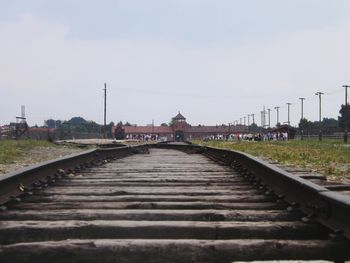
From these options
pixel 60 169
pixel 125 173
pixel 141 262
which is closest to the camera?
pixel 141 262

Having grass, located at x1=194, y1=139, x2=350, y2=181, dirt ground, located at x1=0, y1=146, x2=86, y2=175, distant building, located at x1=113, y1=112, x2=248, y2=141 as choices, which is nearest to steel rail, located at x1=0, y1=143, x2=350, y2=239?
grass, located at x1=194, y1=139, x2=350, y2=181

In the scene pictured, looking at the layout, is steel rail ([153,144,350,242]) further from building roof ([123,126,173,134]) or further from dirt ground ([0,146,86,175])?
building roof ([123,126,173,134])

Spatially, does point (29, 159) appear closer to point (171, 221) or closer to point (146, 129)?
point (171, 221)

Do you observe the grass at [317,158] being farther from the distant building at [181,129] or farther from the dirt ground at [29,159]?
the distant building at [181,129]

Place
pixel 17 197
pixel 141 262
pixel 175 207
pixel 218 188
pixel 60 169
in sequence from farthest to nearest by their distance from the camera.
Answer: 1. pixel 60 169
2. pixel 218 188
3. pixel 17 197
4. pixel 175 207
5. pixel 141 262

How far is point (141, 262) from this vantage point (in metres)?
3.00

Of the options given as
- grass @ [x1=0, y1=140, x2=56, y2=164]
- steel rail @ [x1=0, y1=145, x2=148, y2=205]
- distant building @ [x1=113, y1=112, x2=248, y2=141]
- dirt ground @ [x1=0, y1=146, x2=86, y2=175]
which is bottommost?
dirt ground @ [x1=0, y1=146, x2=86, y2=175]

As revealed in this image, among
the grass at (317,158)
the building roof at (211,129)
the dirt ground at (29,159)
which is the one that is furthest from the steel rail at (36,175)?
the building roof at (211,129)

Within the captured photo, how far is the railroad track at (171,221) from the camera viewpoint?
9.98 ft

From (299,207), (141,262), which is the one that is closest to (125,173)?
(299,207)

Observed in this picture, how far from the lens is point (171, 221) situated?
3.75 metres

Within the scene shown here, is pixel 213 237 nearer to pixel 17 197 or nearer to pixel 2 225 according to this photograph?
pixel 2 225

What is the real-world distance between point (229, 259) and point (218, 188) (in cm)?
296

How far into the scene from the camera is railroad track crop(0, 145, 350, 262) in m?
3.04
